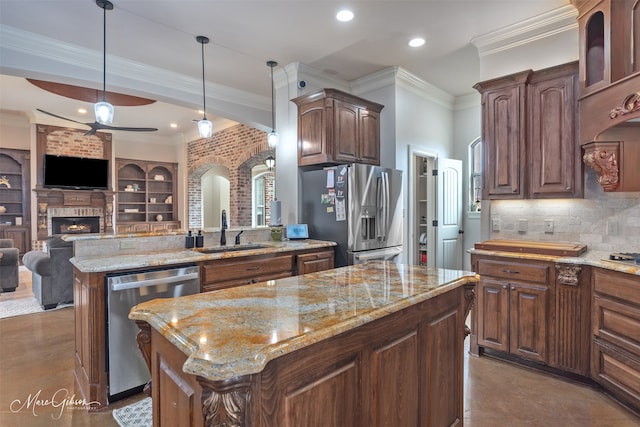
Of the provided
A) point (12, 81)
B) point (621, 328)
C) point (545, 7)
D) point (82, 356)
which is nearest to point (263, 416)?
point (82, 356)

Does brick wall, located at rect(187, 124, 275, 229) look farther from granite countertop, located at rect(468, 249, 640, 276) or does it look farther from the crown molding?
granite countertop, located at rect(468, 249, 640, 276)

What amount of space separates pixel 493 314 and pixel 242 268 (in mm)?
2274

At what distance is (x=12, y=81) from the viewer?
17.6 feet

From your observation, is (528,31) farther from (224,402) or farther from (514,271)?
(224,402)

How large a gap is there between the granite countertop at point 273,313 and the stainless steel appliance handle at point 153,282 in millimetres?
1184

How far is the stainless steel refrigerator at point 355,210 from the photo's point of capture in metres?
3.75

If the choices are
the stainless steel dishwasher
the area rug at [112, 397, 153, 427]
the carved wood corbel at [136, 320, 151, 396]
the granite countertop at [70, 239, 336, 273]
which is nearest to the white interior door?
the granite countertop at [70, 239, 336, 273]

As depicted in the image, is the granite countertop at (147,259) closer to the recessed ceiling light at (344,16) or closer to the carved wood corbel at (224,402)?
the carved wood corbel at (224,402)

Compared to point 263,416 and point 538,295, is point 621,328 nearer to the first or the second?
point 538,295

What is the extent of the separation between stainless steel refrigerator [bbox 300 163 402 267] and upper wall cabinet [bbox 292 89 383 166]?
0.26 m

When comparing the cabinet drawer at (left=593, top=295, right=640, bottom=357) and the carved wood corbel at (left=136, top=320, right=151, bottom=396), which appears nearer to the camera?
the carved wood corbel at (left=136, top=320, right=151, bottom=396)

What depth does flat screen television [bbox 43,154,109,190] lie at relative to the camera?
7.53 m

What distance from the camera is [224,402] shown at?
34.6 inches

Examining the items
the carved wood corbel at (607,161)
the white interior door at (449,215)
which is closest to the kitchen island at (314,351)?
the carved wood corbel at (607,161)
